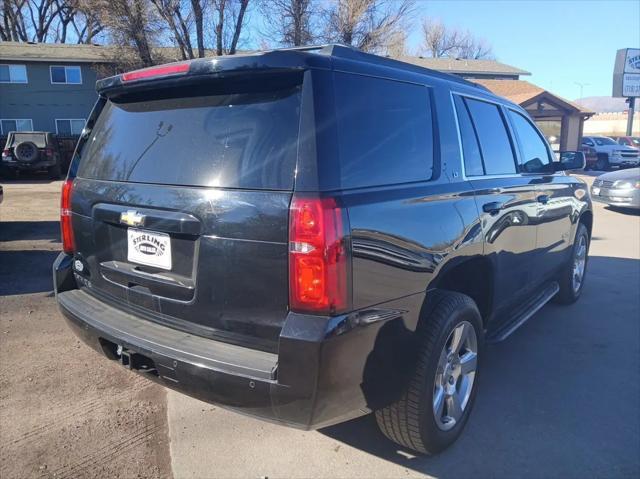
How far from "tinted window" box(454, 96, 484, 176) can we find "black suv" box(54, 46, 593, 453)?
2 centimetres

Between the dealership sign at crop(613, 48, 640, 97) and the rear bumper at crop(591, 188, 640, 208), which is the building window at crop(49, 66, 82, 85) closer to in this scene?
the rear bumper at crop(591, 188, 640, 208)

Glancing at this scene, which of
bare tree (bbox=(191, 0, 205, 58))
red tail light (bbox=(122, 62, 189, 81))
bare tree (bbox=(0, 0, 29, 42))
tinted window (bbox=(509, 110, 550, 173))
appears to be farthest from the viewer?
bare tree (bbox=(0, 0, 29, 42))

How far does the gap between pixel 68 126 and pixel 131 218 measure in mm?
30871

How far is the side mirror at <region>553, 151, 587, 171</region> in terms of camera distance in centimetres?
479

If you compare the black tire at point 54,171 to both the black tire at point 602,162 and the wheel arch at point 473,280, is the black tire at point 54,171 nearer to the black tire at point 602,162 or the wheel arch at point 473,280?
the wheel arch at point 473,280

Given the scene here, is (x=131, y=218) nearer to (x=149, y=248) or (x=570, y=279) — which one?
(x=149, y=248)

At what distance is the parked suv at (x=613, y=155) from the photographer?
25.9 metres

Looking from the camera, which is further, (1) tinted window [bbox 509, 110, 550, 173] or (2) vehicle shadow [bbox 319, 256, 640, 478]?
(1) tinted window [bbox 509, 110, 550, 173]

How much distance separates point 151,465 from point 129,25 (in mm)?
22956

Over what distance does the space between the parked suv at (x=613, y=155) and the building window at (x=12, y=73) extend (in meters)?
30.8

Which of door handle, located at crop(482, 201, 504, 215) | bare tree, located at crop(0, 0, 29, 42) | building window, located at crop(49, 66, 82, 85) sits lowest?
door handle, located at crop(482, 201, 504, 215)

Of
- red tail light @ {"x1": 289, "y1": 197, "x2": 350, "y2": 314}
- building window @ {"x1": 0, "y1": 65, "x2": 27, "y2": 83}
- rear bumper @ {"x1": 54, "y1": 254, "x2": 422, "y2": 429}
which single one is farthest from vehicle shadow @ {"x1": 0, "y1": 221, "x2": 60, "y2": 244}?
building window @ {"x1": 0, "y1": 65, "x2": 27, "y2": 83}

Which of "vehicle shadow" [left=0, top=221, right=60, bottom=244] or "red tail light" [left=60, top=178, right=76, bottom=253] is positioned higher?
"red tail light" [left=60, top=178, right=76, bottom=253]

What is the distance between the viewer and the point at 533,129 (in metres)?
4.63
